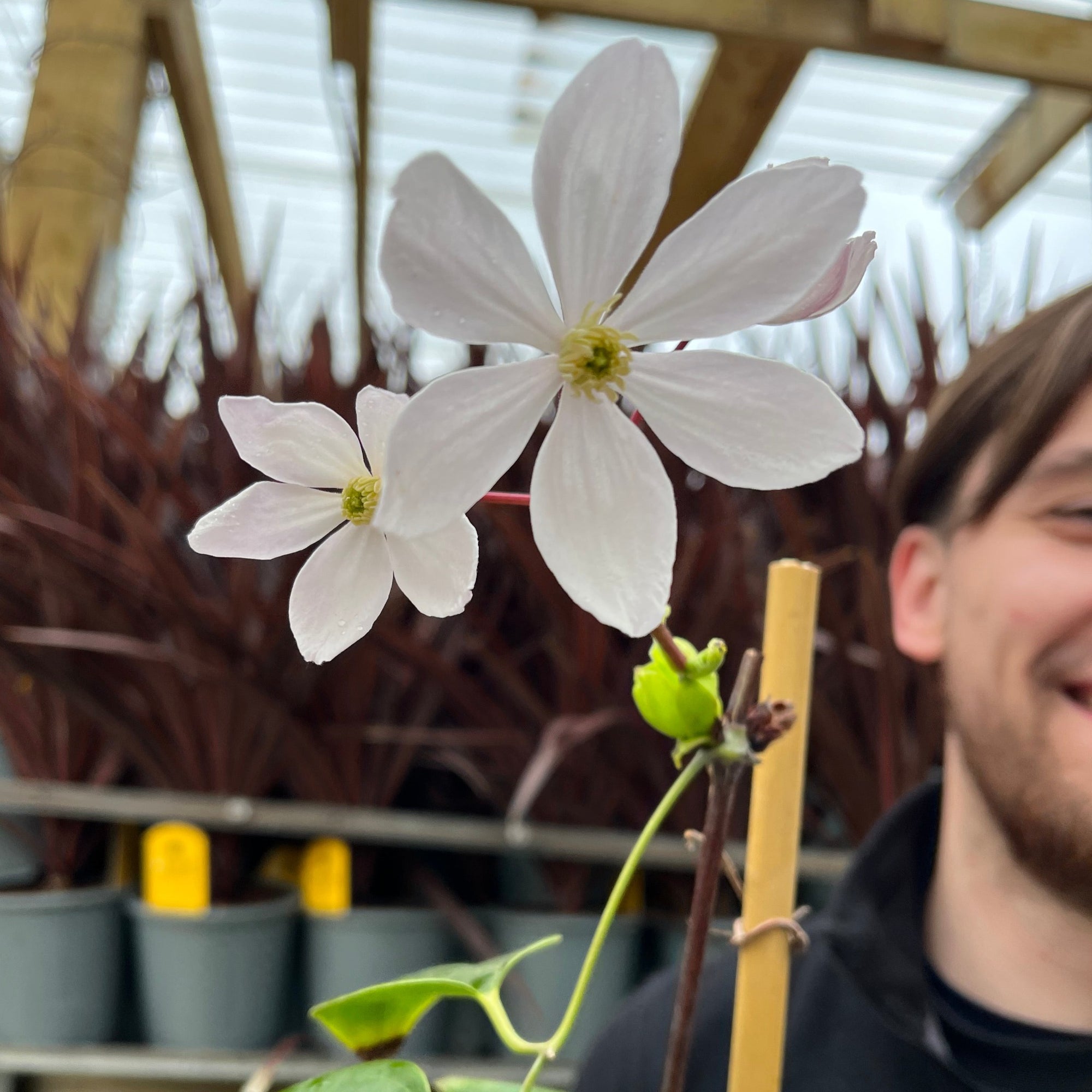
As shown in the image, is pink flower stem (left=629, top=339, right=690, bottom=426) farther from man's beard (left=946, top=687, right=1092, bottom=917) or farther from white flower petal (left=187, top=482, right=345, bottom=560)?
man's beard (left=946, top=687, right=1092, bottom=917)

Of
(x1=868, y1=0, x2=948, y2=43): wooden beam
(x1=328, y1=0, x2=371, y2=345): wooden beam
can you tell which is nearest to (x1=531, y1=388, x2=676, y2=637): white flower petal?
(x1=328, y1=0, x2=371, y2=345): wooden beam

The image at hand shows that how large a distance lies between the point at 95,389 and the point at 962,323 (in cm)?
90

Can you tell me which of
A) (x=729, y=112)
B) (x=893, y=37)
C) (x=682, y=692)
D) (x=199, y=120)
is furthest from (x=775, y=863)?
(x=199, y=120)

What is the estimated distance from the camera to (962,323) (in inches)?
42.1

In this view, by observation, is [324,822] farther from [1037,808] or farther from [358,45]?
[358,45]

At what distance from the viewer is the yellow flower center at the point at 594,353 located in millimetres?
129

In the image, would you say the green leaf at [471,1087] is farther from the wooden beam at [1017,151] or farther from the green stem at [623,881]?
the wooden beam at [1017,151]

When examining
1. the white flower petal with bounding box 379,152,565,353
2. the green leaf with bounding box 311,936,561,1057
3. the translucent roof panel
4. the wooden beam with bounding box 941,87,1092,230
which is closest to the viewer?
the white flower petal with bounding box 379,152,565,353

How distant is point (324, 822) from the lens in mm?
743

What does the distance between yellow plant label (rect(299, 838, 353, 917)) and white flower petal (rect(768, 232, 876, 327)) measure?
28.0 inches

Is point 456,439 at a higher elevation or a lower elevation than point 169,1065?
higher

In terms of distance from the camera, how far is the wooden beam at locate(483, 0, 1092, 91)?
3.96ft

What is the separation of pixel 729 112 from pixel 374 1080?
1543 millimetres

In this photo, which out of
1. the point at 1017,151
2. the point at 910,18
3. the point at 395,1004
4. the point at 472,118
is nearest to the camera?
the point at 395,1004
